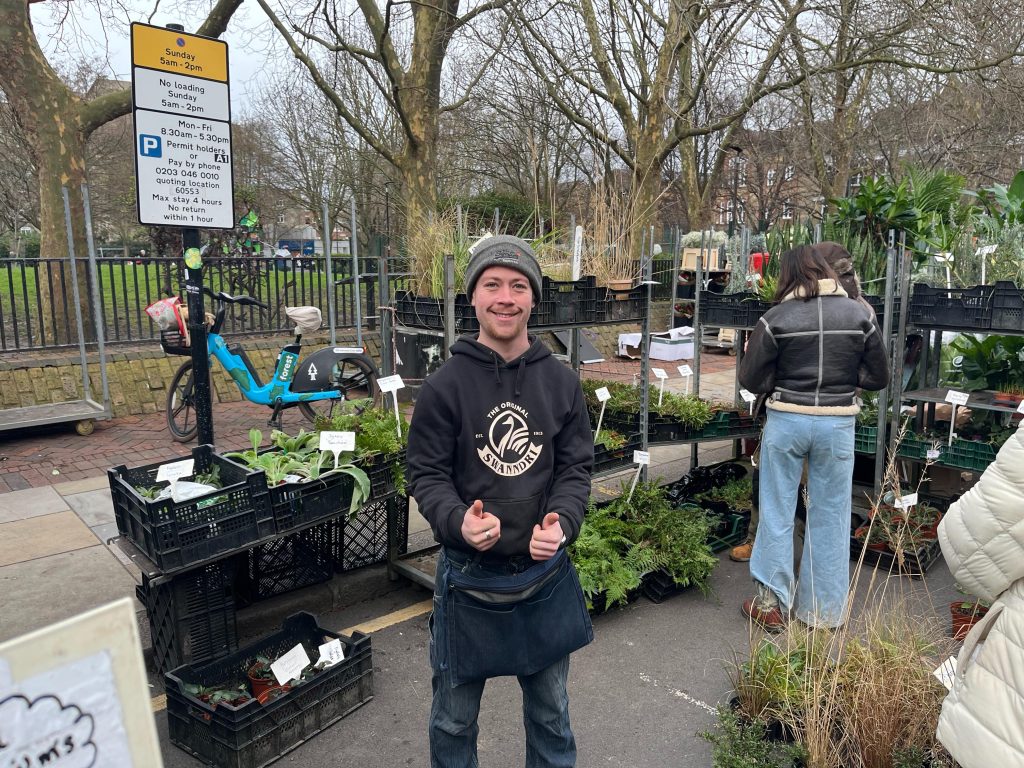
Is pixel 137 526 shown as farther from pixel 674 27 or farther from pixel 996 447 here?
pixel 674 27

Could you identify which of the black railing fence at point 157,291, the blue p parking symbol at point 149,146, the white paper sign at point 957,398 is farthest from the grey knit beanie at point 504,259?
the black railing fence at point 157,291

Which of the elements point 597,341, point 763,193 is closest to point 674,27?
point 597,341

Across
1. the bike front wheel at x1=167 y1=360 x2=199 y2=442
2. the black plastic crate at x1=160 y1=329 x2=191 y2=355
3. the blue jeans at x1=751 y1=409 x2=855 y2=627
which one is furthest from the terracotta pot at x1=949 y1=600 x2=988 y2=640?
the black plastic crate at x1=160 y1=329 x2=191 y2=355

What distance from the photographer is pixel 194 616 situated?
3268 mm

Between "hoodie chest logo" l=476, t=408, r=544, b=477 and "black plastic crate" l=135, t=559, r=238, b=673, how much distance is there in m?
1.71

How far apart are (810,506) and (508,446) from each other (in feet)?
7.60

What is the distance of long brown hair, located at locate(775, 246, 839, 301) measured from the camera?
12.6ft

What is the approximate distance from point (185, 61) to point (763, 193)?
92.4ft

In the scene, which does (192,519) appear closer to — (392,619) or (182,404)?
(392,619)

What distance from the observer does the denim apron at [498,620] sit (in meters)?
2.24

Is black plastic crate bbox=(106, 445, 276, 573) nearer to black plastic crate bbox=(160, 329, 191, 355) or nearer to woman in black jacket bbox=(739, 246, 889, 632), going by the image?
woman in black jacket bbox=(739, 246, 889, 632)

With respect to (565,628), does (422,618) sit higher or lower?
lower

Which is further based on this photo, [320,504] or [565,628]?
[320,504]

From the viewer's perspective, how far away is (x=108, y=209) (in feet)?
77.3
